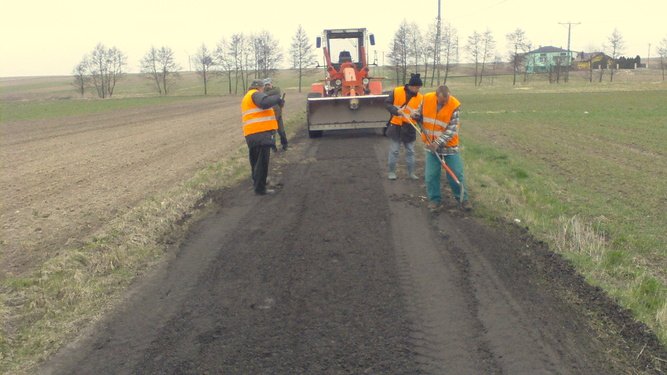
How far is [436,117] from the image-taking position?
28.1ft

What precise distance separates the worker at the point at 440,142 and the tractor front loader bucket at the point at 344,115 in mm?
7885

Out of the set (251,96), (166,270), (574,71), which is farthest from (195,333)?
(574,71)

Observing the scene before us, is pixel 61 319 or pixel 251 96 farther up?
pixel 251 96

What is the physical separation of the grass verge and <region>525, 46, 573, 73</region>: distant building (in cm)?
7581

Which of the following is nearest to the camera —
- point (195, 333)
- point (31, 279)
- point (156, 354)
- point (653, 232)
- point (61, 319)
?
point (156, 354)

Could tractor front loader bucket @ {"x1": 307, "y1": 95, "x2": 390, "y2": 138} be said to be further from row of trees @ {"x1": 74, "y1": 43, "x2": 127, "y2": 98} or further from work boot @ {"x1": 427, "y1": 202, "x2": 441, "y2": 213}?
row of trees @ {"x1": 74, "y1": 43, "x2": 127, "y2": 98}

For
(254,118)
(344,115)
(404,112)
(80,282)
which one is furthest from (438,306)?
(344,115)

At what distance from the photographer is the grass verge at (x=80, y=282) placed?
177 inches

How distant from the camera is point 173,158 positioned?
1492cm

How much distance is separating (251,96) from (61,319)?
5210 millimetres

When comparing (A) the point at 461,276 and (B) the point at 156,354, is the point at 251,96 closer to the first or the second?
(A) the point at 461,276

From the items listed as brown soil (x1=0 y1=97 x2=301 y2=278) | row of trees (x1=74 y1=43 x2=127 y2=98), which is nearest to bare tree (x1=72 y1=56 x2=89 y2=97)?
row of trees (x1=74 y1=43 x2=127 y2=98)

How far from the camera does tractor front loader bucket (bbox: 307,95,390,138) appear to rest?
1650 cm

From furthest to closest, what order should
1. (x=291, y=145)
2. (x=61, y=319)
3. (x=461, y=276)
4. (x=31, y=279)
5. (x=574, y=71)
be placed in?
(x=574, y=71) < (x=291, y=145) < (x=31, y=279) < (x=461, y=276) < (x=61, y=319)
